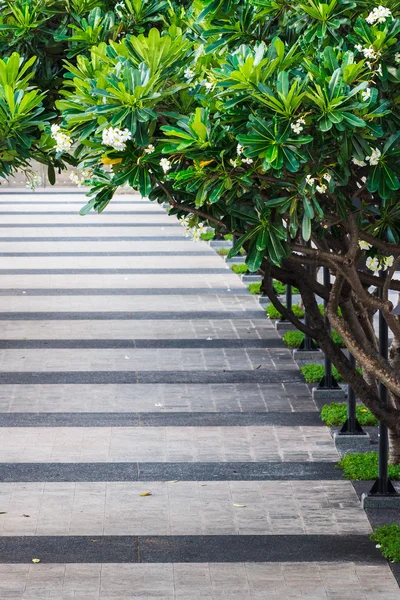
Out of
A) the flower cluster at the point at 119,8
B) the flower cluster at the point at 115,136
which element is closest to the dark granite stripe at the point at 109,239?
the flower cluster at the point at 119,8

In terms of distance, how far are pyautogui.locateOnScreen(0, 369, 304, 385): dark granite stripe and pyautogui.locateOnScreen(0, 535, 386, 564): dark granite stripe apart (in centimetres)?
333

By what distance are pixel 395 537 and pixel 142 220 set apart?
14180 mm

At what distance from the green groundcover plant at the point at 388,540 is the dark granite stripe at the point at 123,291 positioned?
7.11 metres

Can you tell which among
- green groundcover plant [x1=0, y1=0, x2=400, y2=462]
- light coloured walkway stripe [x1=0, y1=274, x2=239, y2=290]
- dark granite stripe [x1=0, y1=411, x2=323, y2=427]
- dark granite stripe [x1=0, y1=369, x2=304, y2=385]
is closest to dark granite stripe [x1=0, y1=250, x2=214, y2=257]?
light coloured walkway stripe [x1=0, y1=274, x2=239, y2=290]

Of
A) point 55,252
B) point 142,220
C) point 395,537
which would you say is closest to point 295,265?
point 395,537

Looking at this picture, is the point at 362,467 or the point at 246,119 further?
the point at 362,467

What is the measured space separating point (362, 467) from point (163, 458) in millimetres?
1445

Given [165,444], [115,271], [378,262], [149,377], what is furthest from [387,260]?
[115,271]

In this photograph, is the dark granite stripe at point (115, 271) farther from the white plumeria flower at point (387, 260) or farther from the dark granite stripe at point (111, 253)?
the white plumeria flower at point (387, 260)

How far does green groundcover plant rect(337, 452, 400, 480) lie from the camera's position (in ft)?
23.7

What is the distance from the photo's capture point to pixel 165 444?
25.9 ft

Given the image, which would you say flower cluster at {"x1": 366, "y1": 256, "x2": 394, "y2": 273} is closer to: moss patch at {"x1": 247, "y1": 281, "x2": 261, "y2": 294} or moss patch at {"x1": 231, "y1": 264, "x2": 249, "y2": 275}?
moss patch at {"x1": 247, "y1": 281, "x2": 261, "y2": 294}

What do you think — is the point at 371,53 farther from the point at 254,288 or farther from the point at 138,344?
the point at 254,288

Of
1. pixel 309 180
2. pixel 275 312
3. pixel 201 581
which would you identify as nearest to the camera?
pixel 309 180
